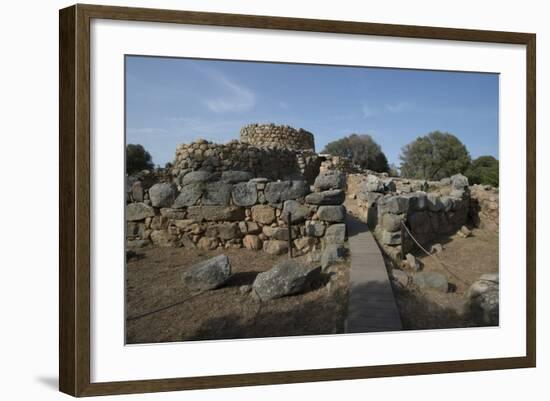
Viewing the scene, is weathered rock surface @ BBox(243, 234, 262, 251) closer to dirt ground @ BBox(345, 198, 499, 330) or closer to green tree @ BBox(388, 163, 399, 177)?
dirt ground @ BBox(345, 198, 499, 330)

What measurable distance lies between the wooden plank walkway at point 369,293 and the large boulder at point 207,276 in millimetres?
1808

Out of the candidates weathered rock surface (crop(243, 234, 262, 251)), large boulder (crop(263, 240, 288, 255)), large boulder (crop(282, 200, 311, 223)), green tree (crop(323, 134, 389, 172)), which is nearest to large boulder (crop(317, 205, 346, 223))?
large boulder (crop(282, 200, 311, 223))

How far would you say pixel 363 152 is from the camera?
15766 millimetres

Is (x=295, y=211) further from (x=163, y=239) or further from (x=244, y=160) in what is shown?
(x=244, y=160)

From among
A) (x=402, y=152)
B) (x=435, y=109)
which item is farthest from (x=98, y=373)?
(x=402, y=152)

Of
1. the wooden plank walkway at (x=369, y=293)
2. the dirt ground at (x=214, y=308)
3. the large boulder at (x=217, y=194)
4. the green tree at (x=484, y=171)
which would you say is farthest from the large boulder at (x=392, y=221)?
the large boulder at (x=217, y=194)

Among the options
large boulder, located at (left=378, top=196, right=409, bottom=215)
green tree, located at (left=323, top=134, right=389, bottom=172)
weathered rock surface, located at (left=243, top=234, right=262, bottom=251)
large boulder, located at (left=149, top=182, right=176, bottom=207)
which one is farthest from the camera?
green tree, located at (left=323, top=134, right=389, bottom=172)

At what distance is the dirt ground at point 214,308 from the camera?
4.69m

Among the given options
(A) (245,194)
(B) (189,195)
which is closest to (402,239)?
(A) (245,194)

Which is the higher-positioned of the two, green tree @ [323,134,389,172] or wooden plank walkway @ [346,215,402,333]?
green tree @ [323,134,389,172]

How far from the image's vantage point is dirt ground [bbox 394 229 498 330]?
17.4 ft

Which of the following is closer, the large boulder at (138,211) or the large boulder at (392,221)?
the large boulder at (138,211)

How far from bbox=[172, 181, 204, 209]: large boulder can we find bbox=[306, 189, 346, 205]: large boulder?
203cm

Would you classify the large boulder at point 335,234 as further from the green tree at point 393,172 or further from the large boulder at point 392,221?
the green tree at point 393,172
